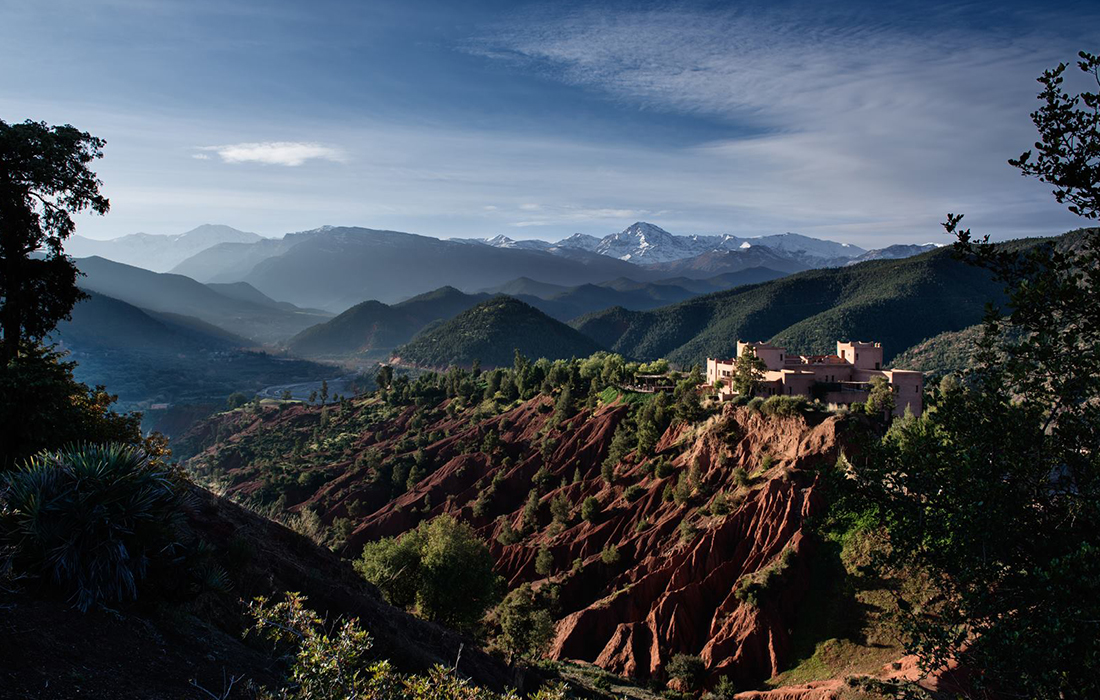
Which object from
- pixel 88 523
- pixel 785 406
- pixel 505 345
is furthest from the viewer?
pixel 505 345

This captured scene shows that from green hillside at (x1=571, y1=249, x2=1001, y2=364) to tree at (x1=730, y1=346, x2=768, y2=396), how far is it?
91.4 meters

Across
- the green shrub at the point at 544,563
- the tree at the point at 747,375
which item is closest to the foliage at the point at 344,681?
the green shrub at the point at 544,563

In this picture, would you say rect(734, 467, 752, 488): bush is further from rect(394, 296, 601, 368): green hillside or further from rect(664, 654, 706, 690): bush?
rect(394, 296, 601, 368): green hillside

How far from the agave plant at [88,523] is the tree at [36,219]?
9956mm

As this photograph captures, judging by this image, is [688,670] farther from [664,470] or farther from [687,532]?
[664,470]

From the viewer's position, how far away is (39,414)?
1430 cm

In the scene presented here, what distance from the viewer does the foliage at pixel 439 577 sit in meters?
25.7

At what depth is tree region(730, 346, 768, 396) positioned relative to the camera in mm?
46094

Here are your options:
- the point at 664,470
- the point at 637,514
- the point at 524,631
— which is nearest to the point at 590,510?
the point at 637,514

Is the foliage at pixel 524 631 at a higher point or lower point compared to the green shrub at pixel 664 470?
lower

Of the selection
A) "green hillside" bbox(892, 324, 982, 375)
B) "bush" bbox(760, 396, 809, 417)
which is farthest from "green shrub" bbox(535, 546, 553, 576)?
"green hillside" bbox(892, 324, 982, 375)

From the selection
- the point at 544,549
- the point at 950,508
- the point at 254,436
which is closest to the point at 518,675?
the point at 950,508

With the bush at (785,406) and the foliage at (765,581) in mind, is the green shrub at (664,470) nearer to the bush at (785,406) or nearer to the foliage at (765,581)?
the bush at (785,406)

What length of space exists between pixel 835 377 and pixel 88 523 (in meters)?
50.6
